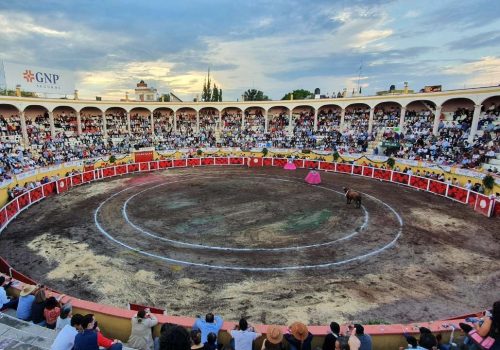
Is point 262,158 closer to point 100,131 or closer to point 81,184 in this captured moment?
point 81,184

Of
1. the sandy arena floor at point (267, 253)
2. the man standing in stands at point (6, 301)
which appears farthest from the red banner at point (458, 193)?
the man standing in stands at point (6, 301)

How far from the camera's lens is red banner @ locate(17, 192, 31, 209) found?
61.6ft

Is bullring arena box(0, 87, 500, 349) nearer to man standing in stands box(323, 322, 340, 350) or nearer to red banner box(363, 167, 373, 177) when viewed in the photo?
red banner box(363, 167, 373, 177)

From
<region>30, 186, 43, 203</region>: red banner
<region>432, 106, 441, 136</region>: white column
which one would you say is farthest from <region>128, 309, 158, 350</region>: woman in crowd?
<region>432, 106, 441, 136</region>: white column

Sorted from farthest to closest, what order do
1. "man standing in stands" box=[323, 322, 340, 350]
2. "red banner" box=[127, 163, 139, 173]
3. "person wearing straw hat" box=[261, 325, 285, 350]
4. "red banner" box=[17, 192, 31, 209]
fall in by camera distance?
"red banner" box=[127, 163, 139, 173]
"red banner" box=[17, 192, 31, 209]
"man standing in stands" box=[323, 322, 340, 350]
"person wearing straw hat" box=[261, 325, 285, 350]

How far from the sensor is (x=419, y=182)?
25.3 meters

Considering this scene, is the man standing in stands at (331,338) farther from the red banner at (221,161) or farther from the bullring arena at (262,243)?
the red banner at (221,161)

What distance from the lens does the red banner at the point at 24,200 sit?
18.8 m

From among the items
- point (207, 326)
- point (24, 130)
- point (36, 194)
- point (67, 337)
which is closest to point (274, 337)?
point (207, 326)

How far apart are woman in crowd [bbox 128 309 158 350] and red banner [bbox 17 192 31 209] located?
16.9 metres

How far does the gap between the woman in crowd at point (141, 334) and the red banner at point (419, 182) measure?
24.3m

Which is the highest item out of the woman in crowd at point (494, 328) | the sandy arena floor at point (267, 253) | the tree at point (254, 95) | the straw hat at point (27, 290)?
the tree at point (254, 95)

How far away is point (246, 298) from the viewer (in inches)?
388

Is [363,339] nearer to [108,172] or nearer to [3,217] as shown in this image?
[3,217]
